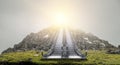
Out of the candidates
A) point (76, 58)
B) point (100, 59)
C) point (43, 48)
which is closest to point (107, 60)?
point (100, 59)

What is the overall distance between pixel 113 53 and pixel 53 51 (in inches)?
1162

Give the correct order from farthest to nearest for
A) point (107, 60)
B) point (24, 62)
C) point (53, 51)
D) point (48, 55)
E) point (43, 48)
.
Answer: point (43, 48) → point (53, 51) → point (48, 55) → point (107, 60) → point (24, 62)

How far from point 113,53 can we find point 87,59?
102 feet

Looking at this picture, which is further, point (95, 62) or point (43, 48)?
point (43, 48)

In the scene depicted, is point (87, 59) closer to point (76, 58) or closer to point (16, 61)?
point (76, 58)

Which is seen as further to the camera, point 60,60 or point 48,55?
point 48,55

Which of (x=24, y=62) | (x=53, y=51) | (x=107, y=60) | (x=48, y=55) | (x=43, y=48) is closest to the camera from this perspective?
(x=24, y=62)

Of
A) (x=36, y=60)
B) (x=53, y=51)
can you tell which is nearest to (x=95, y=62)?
(x=36, y=60)

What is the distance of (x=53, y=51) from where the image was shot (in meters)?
168

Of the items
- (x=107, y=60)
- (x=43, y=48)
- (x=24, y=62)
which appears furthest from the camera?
(x=43, y=48)

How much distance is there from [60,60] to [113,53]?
4090 cm

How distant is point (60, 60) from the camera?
14012cm

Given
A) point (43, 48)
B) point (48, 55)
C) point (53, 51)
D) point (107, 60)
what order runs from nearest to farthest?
point (107, 60)
point (48, 55)
point (53, 51)
point (43, 48)

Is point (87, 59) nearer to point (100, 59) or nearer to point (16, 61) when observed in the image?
point (100, 59)
